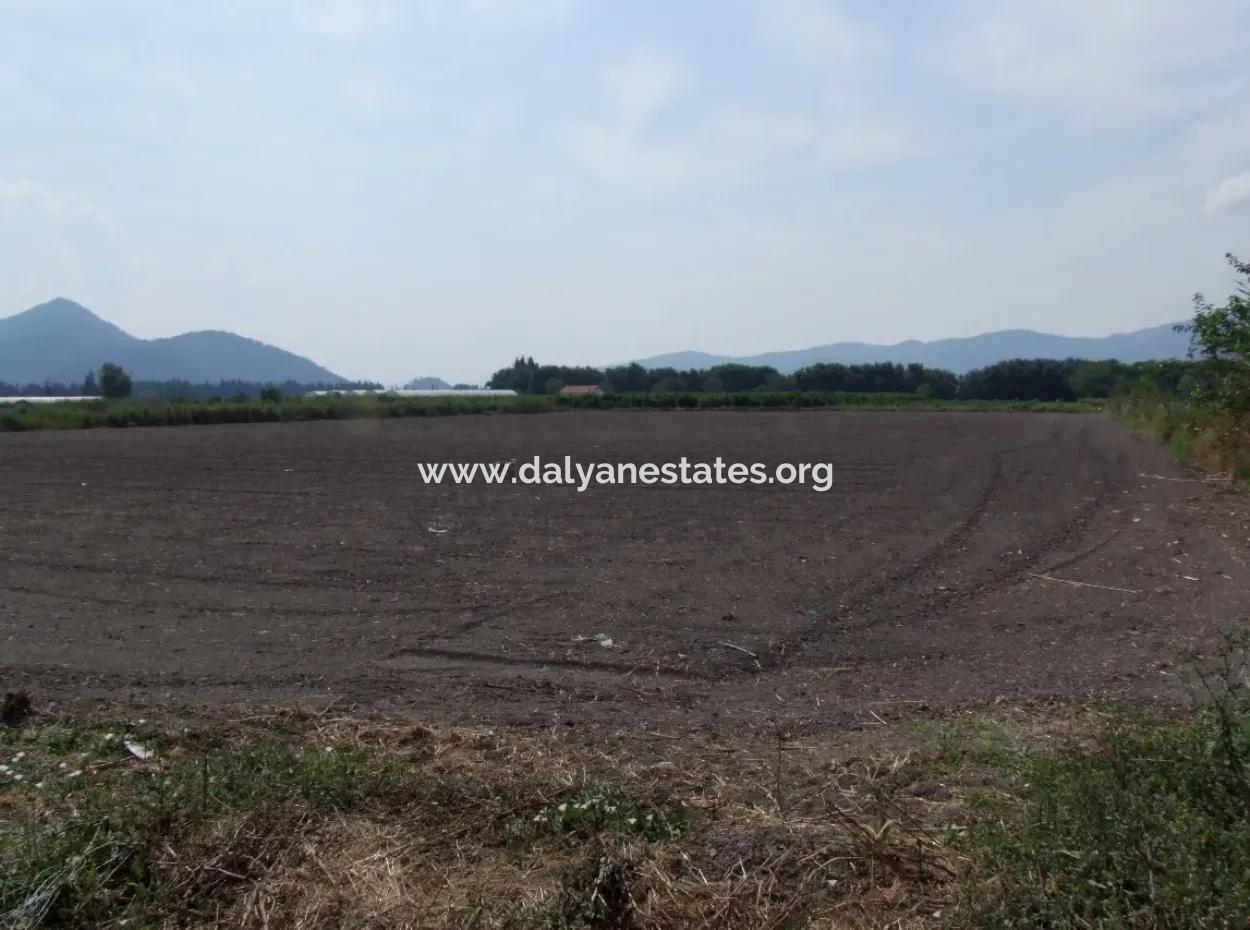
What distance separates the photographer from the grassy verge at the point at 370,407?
38.4m

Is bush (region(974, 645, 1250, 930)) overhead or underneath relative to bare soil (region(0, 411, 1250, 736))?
overhead

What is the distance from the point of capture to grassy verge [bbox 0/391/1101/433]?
3844cm

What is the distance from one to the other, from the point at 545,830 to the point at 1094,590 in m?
6.43

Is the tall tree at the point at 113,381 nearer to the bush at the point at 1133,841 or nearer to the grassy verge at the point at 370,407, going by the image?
the grassy verge at the point at 370,407

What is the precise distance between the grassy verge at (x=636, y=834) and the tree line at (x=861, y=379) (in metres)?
77.1

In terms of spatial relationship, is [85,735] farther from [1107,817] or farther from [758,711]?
[1107,817]

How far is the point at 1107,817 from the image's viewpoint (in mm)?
2879

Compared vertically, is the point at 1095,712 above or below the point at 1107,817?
below

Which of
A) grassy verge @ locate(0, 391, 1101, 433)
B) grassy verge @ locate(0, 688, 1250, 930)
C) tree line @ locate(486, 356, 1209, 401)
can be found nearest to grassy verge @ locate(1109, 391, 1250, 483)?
grassy verge @ locate(0, 688, 1250, 930)

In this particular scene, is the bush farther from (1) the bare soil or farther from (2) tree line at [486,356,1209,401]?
(2) tree line at [486,356,1209,401]

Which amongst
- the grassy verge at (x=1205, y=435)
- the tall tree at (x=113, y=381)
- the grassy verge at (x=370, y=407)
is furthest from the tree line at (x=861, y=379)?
the grassy verge at (x=1205, y=435)

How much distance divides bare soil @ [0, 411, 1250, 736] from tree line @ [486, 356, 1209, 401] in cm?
6777

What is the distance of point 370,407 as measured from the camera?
48562 mm

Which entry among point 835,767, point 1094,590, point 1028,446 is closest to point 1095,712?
point 835,767
